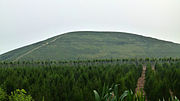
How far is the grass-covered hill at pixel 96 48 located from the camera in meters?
69.9

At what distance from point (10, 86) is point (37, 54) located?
2429 inches

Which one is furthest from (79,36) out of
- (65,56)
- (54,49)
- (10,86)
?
(10,86)

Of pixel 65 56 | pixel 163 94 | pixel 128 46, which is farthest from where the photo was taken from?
pixel 128 46

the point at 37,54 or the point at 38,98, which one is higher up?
the point at 38,98

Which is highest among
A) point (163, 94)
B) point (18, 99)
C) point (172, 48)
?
point (18, 99)

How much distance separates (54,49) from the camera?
76688 mm

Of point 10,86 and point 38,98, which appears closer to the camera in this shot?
point 38,98

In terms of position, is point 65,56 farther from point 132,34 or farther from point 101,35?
point 132,34

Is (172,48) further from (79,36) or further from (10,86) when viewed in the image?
(10,86)

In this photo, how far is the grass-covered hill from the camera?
229ft

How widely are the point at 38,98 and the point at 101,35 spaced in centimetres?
9800

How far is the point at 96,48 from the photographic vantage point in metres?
81.5

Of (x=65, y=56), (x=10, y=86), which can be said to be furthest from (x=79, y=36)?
(x=10, y=86)

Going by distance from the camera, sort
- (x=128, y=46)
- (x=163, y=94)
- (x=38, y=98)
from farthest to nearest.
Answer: (x=128, y=46)
(x=163, y=94)
(x=38, y=98)
